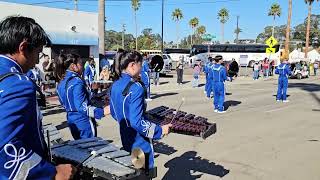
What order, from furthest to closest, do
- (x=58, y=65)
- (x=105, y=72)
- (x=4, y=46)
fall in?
(x=105, y=72) → (x=58, y=65) → (x=4, y=46)

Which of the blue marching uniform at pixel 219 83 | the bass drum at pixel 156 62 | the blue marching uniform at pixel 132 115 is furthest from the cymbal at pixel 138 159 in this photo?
the bass drum at pixel 156 62

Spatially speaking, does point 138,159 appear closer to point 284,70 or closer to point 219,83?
point 219,83

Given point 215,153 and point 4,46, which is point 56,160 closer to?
point 4,46

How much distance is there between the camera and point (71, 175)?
2629 mm

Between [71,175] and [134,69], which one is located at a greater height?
[134,69]

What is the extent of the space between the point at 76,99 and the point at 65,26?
821 inches

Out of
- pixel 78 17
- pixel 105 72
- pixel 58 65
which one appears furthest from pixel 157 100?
pixel 58 65

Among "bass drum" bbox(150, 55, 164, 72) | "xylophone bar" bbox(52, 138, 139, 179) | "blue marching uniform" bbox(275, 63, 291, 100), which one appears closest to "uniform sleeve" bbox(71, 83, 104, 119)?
"xylophone bar" bbox(52, 138, 139, 179)

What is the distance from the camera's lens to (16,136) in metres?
2.32

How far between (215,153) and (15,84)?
6.84 metres

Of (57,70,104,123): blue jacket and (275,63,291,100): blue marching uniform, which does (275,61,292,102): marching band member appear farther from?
(57,70,104,123): blue jacket

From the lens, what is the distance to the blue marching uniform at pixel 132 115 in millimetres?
4227

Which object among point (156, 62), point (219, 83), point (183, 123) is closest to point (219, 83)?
point (219, 83)

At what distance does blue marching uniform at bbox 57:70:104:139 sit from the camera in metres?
5.35
